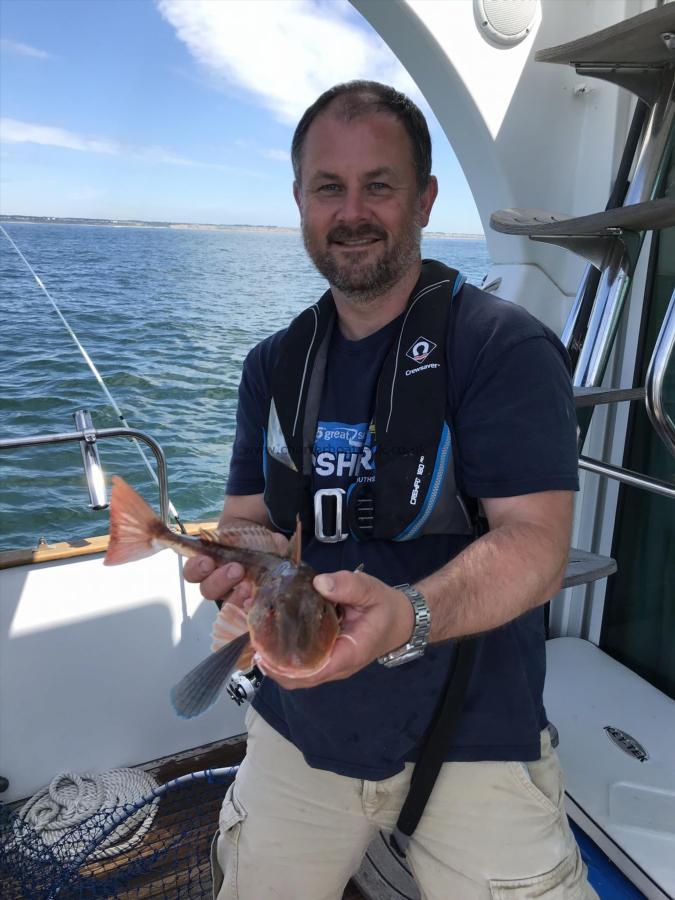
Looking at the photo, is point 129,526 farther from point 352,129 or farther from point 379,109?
point 379,109

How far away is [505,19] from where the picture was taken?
3.25 metres

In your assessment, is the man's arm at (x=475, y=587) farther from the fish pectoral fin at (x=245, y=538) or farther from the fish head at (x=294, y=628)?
the fish pectoral fin at (x=245, y=538)

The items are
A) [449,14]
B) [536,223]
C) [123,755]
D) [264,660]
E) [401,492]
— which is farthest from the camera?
[123,755]

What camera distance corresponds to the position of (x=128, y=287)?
25.5m

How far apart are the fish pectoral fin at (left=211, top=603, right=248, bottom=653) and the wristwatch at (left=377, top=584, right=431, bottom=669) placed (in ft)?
1.38

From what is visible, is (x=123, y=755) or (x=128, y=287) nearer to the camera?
(x=123, y=755)

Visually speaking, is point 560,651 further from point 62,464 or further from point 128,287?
point 128,287

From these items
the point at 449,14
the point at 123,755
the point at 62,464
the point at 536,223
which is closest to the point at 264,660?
the point at 536,223

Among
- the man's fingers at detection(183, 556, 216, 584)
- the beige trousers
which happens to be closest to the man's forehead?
the man's fingers at detection(183, 556, 216, 584)

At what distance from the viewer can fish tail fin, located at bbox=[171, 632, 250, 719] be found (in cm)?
152

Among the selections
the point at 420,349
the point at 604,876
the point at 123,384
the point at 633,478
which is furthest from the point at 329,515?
the point at 123,384

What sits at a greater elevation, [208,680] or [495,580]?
[495,580]

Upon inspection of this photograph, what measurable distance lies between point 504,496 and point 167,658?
2392 mm

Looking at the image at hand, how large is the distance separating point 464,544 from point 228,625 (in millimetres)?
A: 750
